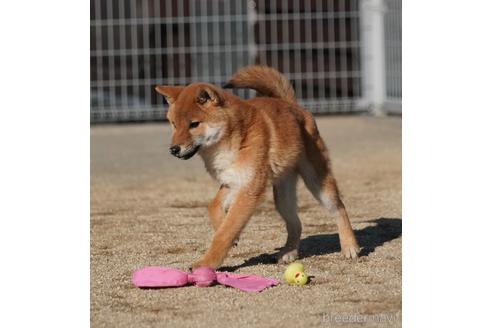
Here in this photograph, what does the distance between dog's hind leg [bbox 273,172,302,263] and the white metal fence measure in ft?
19.0

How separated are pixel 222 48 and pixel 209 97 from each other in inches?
251

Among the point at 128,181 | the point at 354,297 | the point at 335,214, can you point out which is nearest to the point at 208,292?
the point at 354,297

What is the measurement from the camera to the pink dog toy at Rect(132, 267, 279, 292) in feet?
11.4

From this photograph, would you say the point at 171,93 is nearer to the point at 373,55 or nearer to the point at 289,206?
the point at 289,206

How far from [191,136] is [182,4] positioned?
6598mm

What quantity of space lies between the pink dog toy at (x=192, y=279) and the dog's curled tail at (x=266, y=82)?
3.53 ft

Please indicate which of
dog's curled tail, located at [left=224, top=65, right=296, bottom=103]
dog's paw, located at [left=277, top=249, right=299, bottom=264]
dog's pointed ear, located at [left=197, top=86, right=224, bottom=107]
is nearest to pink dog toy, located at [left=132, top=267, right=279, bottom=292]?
dog's paw, located at [left=277, top=249, right=299, bottom=264]

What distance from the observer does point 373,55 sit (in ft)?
32.9

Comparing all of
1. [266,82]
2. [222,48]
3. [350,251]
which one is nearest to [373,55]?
[222,48]

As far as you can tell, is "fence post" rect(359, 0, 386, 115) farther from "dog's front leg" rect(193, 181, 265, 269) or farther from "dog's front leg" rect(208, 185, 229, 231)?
"dog's front leg" rect(193, 181, 265, 269)

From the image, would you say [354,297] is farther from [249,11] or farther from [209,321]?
[249,11]

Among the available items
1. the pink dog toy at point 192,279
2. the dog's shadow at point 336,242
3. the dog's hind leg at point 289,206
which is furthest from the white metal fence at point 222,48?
the pink dog toy at point 192,279

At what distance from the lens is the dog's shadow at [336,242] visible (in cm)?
399

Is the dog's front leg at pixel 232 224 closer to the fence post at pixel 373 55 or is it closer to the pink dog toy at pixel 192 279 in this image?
the pink dog toy at pixel 192 279
